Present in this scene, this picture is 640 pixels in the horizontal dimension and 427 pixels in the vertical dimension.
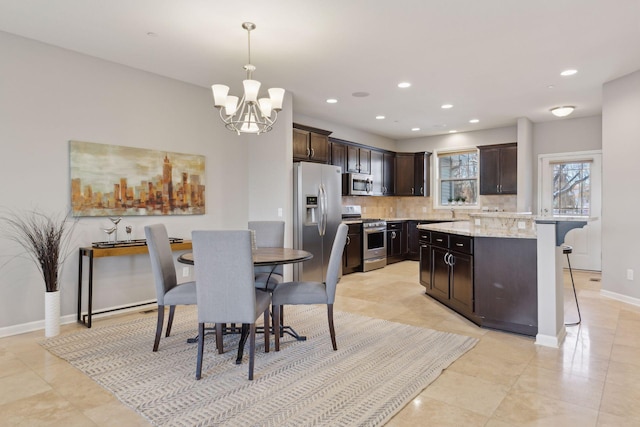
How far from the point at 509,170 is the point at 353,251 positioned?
3.34 meters

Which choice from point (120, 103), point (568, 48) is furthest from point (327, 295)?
point (568, 48)

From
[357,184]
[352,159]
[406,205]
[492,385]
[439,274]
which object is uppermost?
[352,159]

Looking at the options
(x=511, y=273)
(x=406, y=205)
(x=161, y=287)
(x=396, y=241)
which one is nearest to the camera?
(x=161, y=287)

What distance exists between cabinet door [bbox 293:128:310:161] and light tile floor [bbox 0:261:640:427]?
2894 mm

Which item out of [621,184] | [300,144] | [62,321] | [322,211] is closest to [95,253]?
[62,321]

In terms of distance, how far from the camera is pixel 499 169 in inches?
283

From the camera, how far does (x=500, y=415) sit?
6.93 ft

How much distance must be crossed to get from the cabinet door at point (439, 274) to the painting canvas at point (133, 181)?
2950mm

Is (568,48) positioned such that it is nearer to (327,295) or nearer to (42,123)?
(327,295)

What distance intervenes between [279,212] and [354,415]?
10.9 ft

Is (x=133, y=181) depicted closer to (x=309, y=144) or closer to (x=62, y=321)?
(x=62, y=321)

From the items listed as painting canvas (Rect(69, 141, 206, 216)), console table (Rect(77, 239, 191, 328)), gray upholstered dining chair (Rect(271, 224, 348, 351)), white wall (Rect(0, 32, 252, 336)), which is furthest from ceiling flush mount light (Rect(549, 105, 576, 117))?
console table (Rect(77, 239, 191, 328))

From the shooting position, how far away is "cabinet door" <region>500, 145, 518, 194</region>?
699cm

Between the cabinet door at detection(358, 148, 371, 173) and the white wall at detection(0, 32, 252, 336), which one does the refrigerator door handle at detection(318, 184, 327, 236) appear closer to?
the white wall at detection(0, 32, 252, 336)
